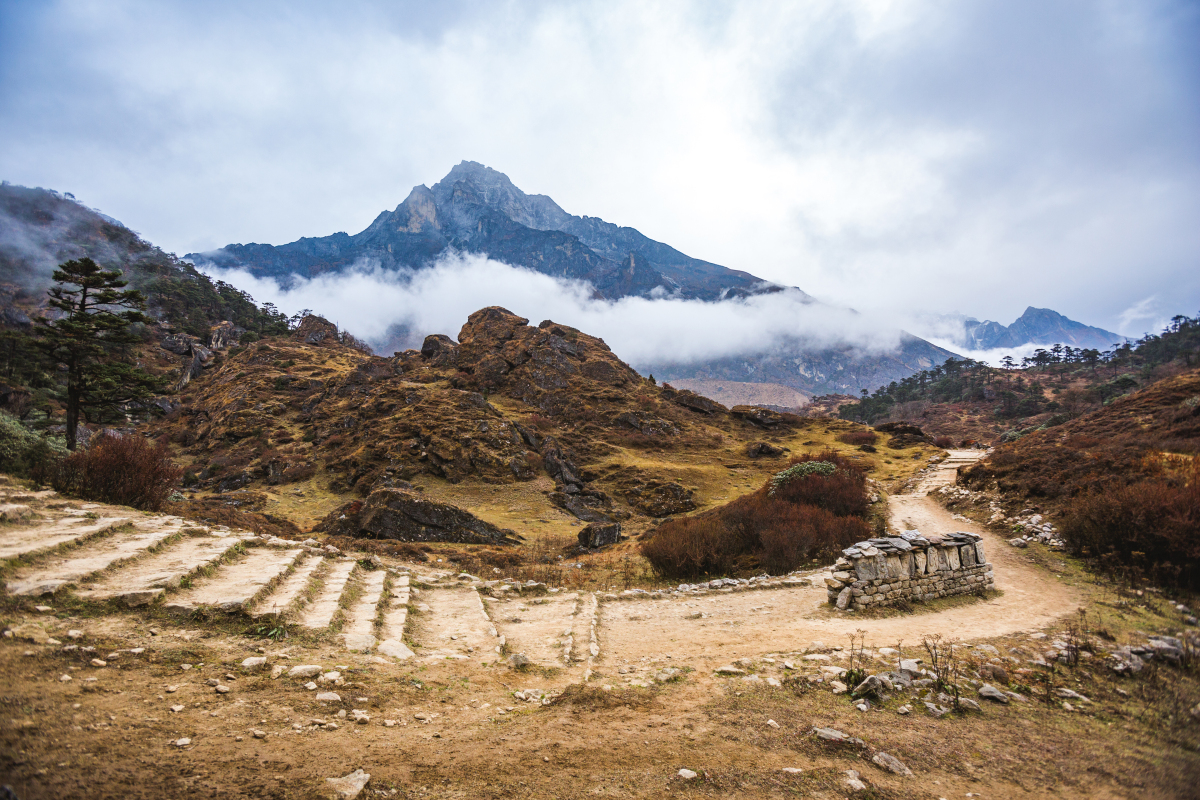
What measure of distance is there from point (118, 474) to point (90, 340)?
1564cm

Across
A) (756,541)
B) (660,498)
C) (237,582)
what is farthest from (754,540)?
(660,498)

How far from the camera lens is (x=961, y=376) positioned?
125m

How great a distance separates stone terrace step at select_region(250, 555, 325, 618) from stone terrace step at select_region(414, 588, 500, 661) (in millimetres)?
1982

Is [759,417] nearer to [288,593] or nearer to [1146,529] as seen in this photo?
[1146,529]

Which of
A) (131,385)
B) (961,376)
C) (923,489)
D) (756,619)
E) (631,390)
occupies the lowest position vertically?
(756,619)

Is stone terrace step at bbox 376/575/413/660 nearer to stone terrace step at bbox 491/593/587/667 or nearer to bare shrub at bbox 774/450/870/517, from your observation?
stone terrace step at bbox 491/593/587/667

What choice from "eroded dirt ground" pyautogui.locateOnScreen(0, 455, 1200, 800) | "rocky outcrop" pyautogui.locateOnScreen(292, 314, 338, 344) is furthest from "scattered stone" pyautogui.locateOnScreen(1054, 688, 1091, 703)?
"rocky outcrop" pyautogui.locateOnScreen(292, 314, 338, 344)

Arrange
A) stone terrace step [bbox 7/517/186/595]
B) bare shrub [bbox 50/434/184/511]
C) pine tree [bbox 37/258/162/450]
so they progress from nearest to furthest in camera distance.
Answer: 1. stone terrace step [bbox 7/517/186/595]
2. bare shrub [bbox 50/434/184/511]
3. pine tree [bbox 37/258/162/450]

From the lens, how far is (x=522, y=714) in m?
5.29

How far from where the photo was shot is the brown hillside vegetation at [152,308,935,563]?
122ft

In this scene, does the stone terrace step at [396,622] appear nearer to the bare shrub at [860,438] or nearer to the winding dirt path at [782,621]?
the winding dirt path at [782,621]

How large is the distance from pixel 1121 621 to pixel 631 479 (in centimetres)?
3534

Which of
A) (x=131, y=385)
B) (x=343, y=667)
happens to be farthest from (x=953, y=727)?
(x=131, y=385)

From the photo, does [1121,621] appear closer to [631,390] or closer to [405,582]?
[405,582]
